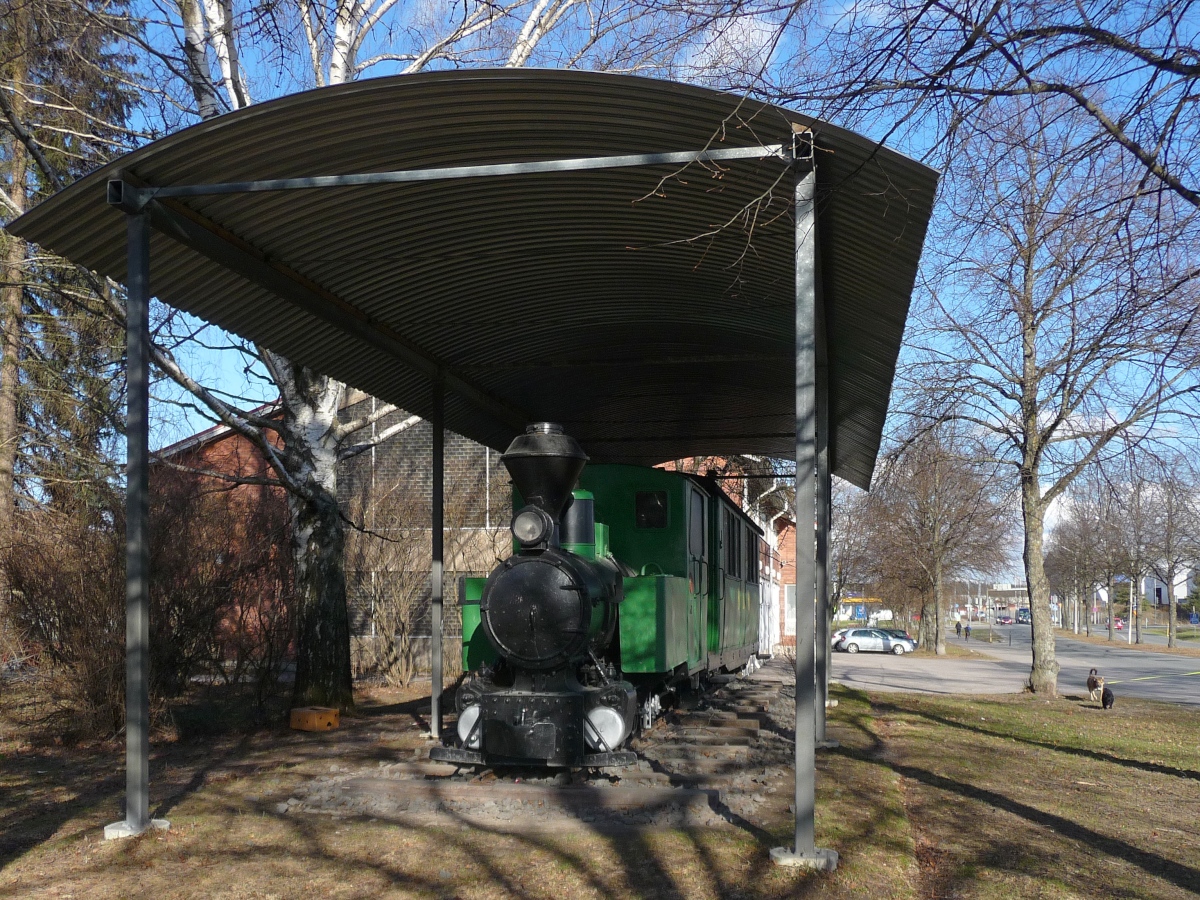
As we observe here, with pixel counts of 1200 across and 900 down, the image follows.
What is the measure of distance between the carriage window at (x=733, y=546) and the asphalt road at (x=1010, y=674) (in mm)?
7679

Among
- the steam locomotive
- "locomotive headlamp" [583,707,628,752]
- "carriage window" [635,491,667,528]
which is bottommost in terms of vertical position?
"locomotive headlamp" [583,707,628,752]

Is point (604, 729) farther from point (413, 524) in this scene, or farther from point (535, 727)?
point (413, 524)

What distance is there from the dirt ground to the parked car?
105 ft

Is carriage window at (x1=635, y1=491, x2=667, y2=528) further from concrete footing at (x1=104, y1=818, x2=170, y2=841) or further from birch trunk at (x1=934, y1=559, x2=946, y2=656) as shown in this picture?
birch trunk at (x1=934, y1=559, x2=946, y2=656)

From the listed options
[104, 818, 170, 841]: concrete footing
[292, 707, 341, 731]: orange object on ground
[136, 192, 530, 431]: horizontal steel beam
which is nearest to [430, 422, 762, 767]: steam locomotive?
[136, 192, 530, 431]: horizontal steel beam

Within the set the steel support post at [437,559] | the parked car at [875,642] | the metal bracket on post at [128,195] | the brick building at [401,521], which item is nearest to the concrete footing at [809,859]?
the steel support post at [437,559]

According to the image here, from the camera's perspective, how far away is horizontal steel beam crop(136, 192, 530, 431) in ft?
25.0

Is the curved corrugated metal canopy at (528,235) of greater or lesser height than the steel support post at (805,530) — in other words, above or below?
above

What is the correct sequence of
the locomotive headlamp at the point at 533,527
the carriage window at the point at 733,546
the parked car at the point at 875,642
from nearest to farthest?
the locomotive headlamp at the point at 533,527
the carriage window at the point at 733,546
the parked car at the point at 875,642

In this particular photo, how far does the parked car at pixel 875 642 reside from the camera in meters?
42.0

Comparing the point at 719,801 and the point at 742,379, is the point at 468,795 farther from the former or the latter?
the point at 742,379

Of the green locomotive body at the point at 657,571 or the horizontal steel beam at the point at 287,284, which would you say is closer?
the horizontal steel beam at the point at 287,284

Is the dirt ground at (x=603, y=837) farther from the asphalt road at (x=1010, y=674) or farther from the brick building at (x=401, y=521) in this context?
the asphalt road at (x=1010, y=674)

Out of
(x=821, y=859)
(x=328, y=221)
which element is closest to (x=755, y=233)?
(x=328, y=221)
